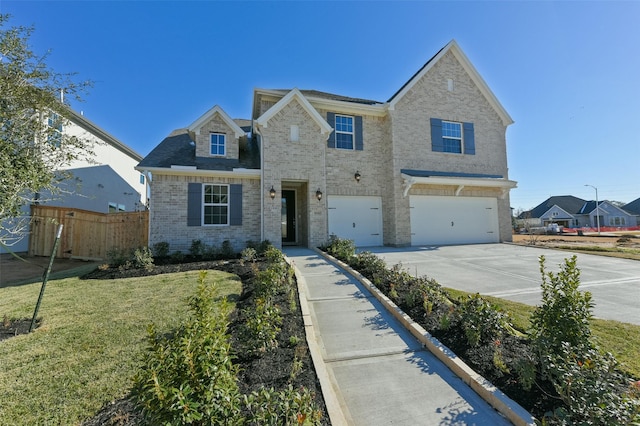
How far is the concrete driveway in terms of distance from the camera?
5.55 metres

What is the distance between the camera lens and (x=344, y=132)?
13102 mm

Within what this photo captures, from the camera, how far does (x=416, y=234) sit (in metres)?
13.2

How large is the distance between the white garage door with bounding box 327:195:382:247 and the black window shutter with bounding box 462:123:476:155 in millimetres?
5605

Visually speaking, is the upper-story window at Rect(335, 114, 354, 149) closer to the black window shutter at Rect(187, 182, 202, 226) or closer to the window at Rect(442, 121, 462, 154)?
the window at Rect(442, 121, 462, 154)

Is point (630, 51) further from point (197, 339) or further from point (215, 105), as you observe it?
point (215, 105)

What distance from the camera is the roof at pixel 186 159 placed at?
10906mm

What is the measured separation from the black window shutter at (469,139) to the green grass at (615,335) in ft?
36.7

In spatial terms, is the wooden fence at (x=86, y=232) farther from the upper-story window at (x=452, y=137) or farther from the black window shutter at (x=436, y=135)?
the upper-story window at (x=452, y=137)

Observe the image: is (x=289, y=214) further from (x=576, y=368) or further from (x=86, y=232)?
(x=576, y=368)

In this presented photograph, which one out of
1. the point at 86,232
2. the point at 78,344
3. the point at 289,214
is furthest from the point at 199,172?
the point at 78,344

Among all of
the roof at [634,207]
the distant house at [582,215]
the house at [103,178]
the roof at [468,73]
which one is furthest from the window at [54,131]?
the roof at [634,207]

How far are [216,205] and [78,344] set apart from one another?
780cm

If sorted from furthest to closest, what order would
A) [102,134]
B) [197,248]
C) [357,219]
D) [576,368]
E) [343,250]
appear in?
[102,134], [357,219], [197,248], [343,250], [576,368]

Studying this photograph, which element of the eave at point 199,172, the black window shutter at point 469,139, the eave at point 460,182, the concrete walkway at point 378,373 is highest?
the black window shutter at point 469,139
